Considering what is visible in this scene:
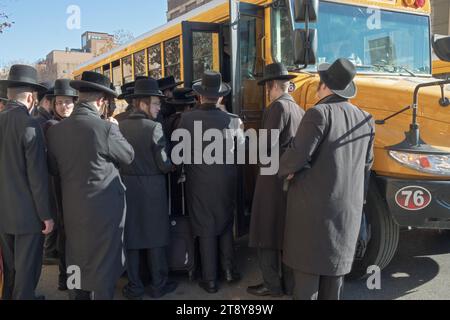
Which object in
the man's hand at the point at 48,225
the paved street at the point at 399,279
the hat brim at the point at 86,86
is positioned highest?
the hat brim at the point at 86,86

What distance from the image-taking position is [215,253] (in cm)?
396

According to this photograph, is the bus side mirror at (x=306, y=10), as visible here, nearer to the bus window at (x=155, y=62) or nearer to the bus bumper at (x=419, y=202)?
the bus bumper at (x=419, y=202)

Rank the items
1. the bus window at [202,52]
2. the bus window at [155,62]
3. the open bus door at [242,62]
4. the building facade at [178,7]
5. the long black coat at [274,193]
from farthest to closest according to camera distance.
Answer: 1. the building facade at [178,7]
2. the bus window at [155,62]
3. the bus window at [202,52]
4. the open bus door at [242,62]
5. the long black coat at [274,193]

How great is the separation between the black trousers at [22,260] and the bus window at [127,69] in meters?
4.22

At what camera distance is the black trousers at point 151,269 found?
3.79 m

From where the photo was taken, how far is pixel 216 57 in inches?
194

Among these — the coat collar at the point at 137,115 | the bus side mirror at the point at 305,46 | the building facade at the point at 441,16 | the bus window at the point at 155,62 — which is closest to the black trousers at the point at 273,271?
the coat collar at the point at 137,115

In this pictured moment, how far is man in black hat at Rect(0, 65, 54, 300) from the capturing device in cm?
317

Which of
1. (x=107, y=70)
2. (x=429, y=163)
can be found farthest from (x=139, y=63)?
(x=429, y=163)

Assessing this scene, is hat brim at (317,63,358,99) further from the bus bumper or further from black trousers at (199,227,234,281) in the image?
black trousers at (199,227,234,281)

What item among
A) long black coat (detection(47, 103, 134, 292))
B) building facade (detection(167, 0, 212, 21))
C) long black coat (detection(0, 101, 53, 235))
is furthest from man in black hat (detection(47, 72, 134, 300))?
building facade (detection(167, 0, 212, 21))

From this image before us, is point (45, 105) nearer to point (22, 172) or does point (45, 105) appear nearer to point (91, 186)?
point (22, 172)

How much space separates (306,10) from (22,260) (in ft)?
10.1
